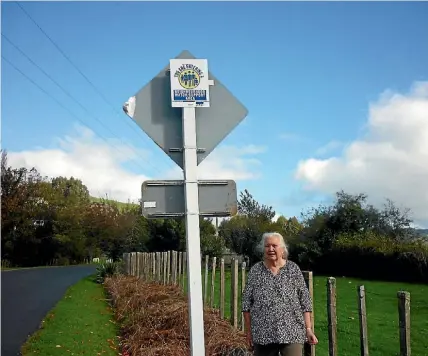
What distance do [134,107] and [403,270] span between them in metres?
22.2

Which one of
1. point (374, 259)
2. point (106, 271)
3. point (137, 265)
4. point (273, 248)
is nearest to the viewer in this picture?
point (273, 248)

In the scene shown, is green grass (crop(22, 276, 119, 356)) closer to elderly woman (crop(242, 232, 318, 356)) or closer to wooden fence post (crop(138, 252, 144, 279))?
wooden fence post (crop(138, 252, 144, 279))

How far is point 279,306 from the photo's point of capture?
4.57 metres

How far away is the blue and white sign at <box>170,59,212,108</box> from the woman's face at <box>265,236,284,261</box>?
130 cm

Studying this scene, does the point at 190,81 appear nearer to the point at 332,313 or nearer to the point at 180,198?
the point at 180,198

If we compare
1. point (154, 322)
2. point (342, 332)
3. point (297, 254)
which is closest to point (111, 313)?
point (154, 322)

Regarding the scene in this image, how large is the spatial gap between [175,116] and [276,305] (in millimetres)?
1836

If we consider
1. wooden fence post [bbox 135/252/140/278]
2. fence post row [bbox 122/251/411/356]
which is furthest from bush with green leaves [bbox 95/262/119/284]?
wooden fence post [bbox 135/252/140/278]

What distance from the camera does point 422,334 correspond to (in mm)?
9555

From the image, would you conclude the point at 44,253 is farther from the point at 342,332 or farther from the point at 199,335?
the point at 199,335

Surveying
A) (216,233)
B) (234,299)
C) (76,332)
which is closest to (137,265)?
(76,332)

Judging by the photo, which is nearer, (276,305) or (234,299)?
(276,305)

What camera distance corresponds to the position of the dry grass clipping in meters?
6.98

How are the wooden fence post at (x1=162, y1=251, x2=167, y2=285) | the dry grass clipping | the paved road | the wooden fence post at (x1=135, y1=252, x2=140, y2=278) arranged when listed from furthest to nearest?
the wooden fence post at (x1=135, y1=252, x2=140, y2=278) → the wooden fence post at (x1=162, y1=251, x2=167, y2=285) → the paved road → the dry grass clipping
